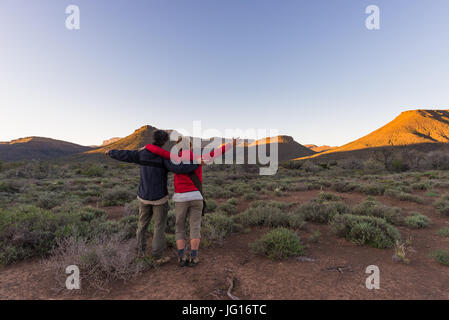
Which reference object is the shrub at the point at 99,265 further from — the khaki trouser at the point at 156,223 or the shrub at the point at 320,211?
the shrub at the point at 320,211

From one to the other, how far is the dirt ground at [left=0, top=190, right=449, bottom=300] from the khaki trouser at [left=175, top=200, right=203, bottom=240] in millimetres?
632

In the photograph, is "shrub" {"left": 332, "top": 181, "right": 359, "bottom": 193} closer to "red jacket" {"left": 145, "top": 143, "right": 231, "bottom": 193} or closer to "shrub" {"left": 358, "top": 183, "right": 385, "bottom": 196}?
"shrub" {"left": 358, "top": 183, "right": 385, "bottom": 196}

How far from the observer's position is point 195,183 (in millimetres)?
3479

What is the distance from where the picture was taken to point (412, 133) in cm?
6200

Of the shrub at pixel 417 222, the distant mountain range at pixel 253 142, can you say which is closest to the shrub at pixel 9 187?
the shrub at pixel 417 222

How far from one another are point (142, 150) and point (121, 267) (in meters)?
1.83

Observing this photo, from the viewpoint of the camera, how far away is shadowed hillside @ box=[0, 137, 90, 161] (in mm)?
67188

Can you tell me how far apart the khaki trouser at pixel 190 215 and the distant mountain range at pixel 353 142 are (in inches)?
1867

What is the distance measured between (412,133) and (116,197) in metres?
80.1

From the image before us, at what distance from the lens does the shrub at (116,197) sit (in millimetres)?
9215
